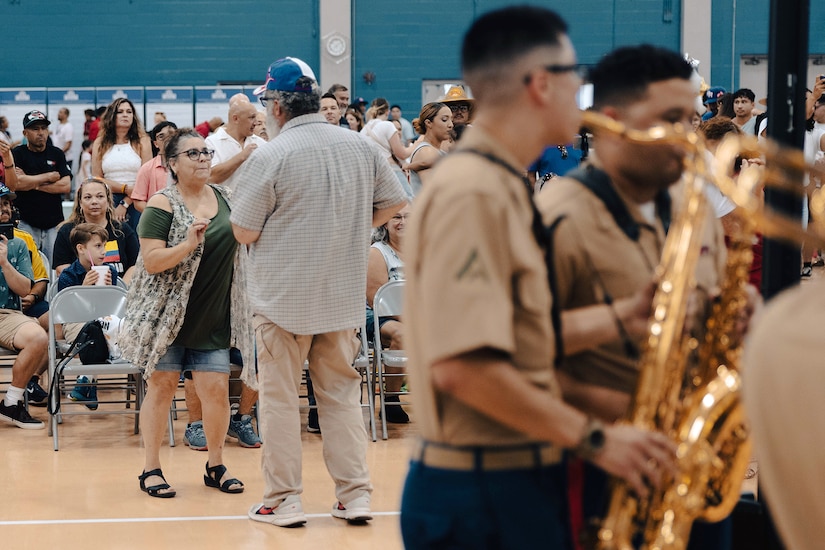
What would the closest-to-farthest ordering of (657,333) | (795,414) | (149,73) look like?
(795,414) < (657,333) < (149,73)

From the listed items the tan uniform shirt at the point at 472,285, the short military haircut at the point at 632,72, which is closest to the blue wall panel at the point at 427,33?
the short military haircut at the point at 632,72

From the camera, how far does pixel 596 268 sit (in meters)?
2.15

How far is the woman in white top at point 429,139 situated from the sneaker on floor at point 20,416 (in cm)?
301

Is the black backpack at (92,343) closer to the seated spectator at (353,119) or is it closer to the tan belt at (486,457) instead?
the tan belt at (486,457)

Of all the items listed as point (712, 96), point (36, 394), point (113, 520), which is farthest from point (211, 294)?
point (712, 96)

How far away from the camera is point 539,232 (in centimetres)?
193

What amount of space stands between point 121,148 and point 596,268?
7.61m

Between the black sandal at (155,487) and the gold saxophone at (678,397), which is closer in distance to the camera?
the gold saxophone at (678,397)

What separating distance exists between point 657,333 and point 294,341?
3.02m

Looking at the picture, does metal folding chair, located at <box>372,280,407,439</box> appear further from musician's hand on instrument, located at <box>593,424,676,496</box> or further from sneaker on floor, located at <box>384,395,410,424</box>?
musician's hand on instrument, located at <box>593,424,676,496</box>

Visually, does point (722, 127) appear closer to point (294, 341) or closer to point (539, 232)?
point (294, 341)

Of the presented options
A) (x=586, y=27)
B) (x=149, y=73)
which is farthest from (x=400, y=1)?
(x=149, y=73)

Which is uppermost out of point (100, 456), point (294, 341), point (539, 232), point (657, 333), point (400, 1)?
point (400, 1)

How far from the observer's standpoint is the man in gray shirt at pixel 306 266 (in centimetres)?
459
